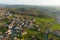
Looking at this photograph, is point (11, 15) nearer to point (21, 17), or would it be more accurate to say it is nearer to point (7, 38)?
point (21, 17)

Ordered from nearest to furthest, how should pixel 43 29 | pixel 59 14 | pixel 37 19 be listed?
pixel 43 29, pixel 37 19, pixel 59 14

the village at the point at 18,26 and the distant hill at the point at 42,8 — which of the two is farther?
the distant hill at the point at 42,8

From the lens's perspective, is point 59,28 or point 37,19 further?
point 37,19

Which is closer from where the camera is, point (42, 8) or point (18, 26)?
point (18, 26)

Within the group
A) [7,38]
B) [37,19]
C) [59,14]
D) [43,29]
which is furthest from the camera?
[59,14]

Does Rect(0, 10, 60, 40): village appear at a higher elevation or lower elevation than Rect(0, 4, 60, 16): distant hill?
lower

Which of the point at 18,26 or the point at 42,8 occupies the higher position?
the point at 42,8

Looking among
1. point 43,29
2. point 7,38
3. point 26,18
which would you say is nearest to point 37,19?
point 26,18

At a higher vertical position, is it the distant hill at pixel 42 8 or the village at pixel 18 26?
the distant hill at pixel 42 8

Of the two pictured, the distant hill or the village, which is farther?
the distant hill

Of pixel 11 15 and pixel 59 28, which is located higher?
pixel 11 15
